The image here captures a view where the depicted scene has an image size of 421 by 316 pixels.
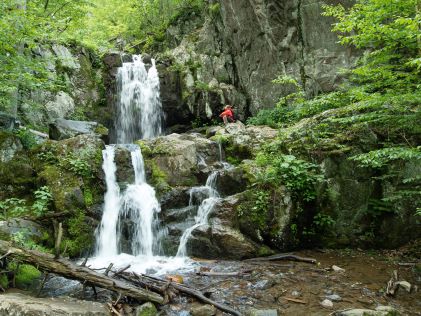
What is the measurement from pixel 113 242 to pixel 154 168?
3.00 m

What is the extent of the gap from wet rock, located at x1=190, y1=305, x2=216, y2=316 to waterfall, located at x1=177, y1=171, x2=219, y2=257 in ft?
10.5

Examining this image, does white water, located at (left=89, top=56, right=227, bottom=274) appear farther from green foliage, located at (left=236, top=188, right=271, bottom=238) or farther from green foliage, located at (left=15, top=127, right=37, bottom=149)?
green foliage, located at (left=15, top=127, right=37, bottom=149)

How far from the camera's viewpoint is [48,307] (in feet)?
14.1

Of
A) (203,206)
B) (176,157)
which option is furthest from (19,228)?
(176,157)

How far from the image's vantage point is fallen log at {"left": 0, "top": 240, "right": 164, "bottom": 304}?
Answer: 517 cm

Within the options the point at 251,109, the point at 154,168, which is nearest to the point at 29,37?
the point at 154,168

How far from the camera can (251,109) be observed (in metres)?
17.0

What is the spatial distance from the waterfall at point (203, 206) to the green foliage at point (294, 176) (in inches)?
60.9

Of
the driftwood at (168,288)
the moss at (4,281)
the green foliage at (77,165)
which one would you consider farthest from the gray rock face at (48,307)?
the green foliage at (77,165)

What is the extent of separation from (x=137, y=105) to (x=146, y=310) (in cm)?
1306

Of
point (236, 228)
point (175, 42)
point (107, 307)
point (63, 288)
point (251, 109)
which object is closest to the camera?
point (107, 307)

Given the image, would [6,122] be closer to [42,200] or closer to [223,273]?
[42,200]

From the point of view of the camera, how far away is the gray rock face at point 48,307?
3.99m

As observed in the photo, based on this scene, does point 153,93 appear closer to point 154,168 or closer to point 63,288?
point 154,168
